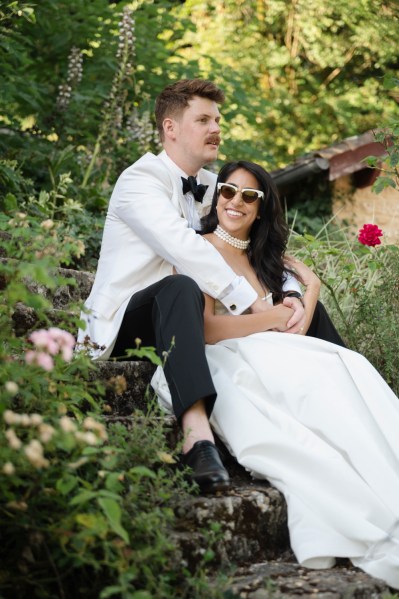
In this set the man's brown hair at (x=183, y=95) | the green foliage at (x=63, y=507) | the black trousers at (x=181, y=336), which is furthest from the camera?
the man's brown hair at (x=183, y=95)

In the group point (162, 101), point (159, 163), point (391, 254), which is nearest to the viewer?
point (159, 163)

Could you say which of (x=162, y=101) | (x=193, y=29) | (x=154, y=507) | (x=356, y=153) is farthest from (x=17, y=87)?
(x=154, y=507)

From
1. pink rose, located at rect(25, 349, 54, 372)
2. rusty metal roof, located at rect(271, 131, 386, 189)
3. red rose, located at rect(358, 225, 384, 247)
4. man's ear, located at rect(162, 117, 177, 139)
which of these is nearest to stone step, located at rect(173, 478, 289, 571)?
pink rose, located at rect(25, 349, 54, 372)

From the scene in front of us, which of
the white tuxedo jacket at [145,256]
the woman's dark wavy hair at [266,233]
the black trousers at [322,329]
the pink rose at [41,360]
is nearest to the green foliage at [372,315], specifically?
the woman's dark wavy hair at [266,233]

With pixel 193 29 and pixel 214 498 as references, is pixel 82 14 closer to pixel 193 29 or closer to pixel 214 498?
pixel 193 29

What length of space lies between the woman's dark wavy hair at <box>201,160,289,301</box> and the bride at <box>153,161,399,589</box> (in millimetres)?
299

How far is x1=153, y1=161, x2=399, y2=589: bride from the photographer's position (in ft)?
9.70

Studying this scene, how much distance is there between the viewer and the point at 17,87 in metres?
7.17

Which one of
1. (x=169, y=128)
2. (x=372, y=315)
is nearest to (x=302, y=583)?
(x=372, y=315)

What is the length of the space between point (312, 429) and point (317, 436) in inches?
1.8

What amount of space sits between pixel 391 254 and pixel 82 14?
4042 millimetres

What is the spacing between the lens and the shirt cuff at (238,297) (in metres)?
3.83

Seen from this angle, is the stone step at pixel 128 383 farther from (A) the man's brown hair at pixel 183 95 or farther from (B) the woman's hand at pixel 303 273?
(A) the man's brown hair at pixel 183 95

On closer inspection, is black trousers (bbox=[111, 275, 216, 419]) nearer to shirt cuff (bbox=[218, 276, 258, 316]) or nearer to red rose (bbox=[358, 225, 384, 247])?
shirt cuff (bbox=[218, 276, 258, 316])
